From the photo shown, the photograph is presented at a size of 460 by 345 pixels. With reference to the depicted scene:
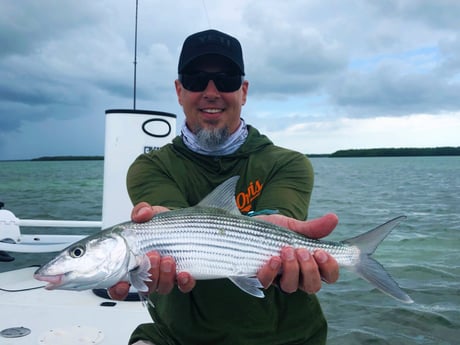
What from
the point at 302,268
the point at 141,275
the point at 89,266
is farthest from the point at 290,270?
the point at 89,266

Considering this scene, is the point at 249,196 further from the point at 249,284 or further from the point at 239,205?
the point at 249,284

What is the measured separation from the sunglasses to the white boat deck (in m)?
2.72

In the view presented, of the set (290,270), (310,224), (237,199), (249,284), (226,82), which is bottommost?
(249,284)

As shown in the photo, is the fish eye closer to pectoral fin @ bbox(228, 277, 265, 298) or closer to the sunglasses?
pectoral fin @ bbox(228, 277, 265, 298)

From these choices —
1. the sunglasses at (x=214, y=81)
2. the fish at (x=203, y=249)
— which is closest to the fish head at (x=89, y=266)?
the fish at (x=203, y=249)

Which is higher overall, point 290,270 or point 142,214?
point 142,214

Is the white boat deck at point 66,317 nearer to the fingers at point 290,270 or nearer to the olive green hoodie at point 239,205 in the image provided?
the olive green hoodie at point 239,205

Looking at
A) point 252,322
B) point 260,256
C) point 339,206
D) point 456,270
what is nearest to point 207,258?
point 260,256

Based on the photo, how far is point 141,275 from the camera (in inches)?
126

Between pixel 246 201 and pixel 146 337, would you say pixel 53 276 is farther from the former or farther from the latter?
pixel 246 201

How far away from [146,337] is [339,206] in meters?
22.2

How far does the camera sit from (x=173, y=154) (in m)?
4.24

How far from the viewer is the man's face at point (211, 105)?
13.8 feet

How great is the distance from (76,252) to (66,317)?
2.72 m
